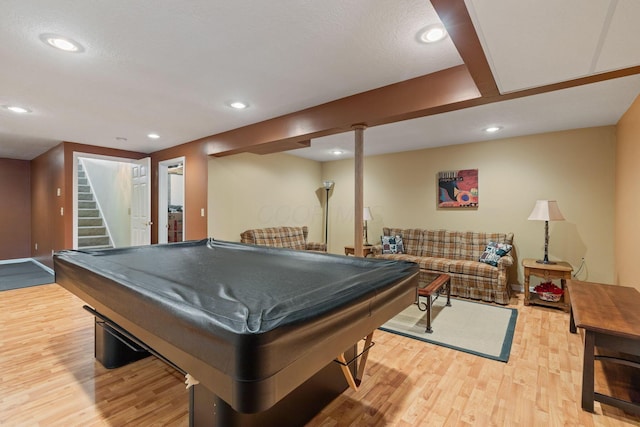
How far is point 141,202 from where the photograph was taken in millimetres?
5184

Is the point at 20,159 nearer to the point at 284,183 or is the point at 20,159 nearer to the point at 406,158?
the point at 284,183

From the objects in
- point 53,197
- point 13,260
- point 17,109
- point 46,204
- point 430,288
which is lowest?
point 13,260

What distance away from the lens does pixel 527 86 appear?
1.99 m

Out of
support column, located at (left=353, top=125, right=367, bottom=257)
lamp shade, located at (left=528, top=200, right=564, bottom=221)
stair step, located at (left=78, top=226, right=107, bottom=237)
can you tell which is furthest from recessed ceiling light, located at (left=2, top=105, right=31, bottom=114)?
lamp shade, located at (left=528, top=200, right=564, bottom=221)

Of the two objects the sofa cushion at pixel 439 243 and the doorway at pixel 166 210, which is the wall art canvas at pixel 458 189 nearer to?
the sofa cushion at pixel 439 243

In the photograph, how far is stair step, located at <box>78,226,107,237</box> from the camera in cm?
646

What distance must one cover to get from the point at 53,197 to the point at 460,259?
6.73 meters

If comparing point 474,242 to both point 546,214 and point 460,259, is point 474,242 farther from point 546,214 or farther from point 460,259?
point 546,214

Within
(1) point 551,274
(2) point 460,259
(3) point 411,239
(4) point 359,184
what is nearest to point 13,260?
(4) point 359,184

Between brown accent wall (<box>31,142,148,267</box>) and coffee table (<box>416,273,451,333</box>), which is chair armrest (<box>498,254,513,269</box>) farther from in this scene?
brown accent wall (<box>31,142,148,267</box>)

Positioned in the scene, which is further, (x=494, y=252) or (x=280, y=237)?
(x=280, y=237)

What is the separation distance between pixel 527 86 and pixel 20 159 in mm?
8689

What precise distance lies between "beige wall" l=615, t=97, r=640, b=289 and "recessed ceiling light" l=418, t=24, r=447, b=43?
2.31m

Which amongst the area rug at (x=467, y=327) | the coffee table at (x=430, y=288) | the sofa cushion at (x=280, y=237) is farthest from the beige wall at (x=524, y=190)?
the coffee table at (x=430, y=288)
